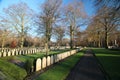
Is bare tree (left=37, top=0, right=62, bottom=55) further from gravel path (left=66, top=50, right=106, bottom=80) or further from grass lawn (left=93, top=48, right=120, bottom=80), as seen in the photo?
gravel path (left=66, top=50, right=106, bottom=80)

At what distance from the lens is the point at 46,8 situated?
28203mm

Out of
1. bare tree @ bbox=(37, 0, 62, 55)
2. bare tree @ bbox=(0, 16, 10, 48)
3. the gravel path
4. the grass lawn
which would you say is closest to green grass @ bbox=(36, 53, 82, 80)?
the gravel path

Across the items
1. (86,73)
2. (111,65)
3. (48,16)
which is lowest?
(86,73)

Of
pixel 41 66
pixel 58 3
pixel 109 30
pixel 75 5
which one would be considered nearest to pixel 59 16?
pixel 58 3

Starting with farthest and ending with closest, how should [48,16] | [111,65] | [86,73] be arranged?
[48,16] < [111,65] < [86,73]

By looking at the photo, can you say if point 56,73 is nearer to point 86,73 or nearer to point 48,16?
point 86,73

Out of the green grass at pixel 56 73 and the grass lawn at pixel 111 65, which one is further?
the grass lawn at pixel 111 65

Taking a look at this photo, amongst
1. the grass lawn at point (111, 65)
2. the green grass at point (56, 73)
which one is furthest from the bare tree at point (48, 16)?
the green grass at point (56, 73)

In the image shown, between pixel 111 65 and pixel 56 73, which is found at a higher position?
pixel 111 65

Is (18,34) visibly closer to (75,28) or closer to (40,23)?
(75,28)

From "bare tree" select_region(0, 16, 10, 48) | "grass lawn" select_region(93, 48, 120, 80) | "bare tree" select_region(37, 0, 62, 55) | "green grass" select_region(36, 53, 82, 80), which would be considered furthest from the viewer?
"bare tree" select_region(0, 16, 10, 48)

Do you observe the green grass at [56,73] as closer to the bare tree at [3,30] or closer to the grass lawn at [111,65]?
the grass lawn at [111,65]

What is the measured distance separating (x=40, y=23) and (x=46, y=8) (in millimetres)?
2598

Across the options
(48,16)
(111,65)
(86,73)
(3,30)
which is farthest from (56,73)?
(3,30)
